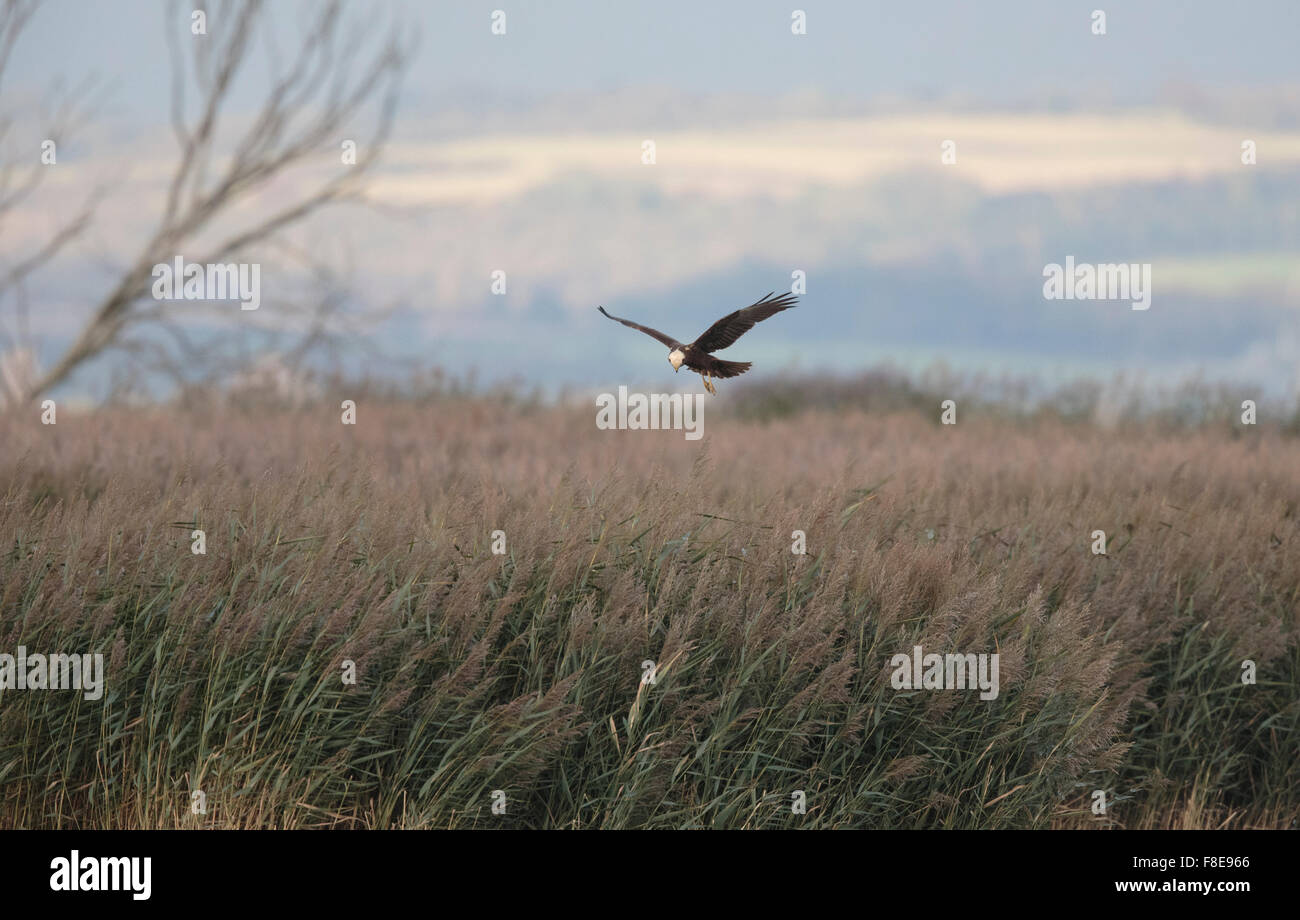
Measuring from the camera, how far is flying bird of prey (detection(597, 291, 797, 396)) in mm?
5512

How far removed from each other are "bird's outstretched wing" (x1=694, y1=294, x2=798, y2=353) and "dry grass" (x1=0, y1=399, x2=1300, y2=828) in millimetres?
1088

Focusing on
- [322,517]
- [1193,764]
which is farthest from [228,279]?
[1193,764]

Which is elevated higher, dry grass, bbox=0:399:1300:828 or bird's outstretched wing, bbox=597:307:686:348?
bird's outstretched wing, bbox=597:307:686:348

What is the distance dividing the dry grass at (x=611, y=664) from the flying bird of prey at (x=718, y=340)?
3.24 ft

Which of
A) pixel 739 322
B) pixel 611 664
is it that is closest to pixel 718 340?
pixel 739 322

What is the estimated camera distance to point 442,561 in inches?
237

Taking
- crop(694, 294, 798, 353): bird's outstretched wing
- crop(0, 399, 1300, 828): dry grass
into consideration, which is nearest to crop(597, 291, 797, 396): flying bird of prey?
crop(694, 294, 798, 353): bird's outstretched wing

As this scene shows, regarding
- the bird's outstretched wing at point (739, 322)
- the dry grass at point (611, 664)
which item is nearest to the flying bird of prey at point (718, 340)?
the bird's outstretched wing at point (739, 322)

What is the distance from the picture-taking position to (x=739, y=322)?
5.66 metres

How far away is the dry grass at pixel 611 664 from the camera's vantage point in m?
5.30

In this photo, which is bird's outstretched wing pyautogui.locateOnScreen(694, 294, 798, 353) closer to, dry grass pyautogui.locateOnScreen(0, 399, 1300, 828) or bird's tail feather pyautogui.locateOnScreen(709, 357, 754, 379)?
bird's tail feather pyautogui.locateOnScreen(709, 357, 754, 379)

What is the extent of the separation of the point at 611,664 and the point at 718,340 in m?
1.58

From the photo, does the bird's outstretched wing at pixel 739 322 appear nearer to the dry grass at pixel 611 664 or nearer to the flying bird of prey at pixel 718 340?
the flying bird of prey at pixel 718 340

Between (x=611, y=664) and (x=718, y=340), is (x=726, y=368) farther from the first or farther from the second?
(x=611, y=664)
